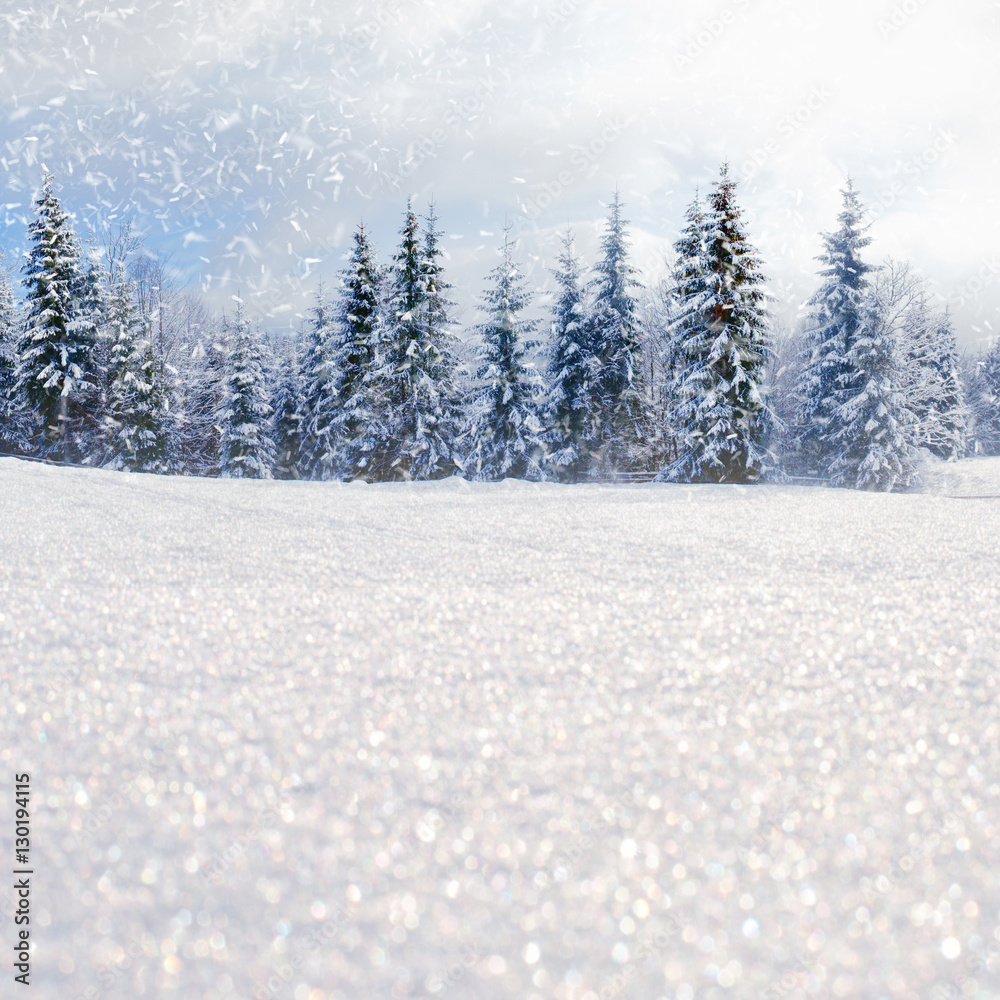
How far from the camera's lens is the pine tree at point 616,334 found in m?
19.0

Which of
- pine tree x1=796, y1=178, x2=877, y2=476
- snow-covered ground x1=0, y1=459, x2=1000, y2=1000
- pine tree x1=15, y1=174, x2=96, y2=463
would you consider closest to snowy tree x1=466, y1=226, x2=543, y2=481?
pine tree x1=796, y1=178, x2=877, y2=476

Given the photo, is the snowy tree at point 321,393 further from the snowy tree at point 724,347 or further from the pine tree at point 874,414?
the pine tree at point 874,414

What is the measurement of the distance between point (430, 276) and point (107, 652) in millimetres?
18311

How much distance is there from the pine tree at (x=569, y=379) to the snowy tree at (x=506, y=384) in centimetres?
78

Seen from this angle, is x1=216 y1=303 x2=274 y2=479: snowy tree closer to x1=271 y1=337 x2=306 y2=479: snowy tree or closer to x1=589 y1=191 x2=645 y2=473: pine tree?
x1=271 y1=337 x2=306 y2=479: snowy tree

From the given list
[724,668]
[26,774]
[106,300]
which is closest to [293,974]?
[26,774]

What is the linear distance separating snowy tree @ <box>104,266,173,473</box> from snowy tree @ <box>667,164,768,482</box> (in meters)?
17.8

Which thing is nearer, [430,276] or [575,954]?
[575,954]

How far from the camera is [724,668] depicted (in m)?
2.00

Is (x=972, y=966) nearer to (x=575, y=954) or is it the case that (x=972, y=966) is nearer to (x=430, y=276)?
(x=575, y=954)

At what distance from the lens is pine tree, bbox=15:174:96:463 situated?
20.9m

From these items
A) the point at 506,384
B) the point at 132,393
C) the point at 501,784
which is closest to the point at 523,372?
the point at 506,384

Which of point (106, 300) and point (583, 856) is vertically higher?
point (106, 300)

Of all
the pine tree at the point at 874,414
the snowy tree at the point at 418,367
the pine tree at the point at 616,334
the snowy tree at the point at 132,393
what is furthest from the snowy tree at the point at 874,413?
the snowy tree at the point at 132,393
